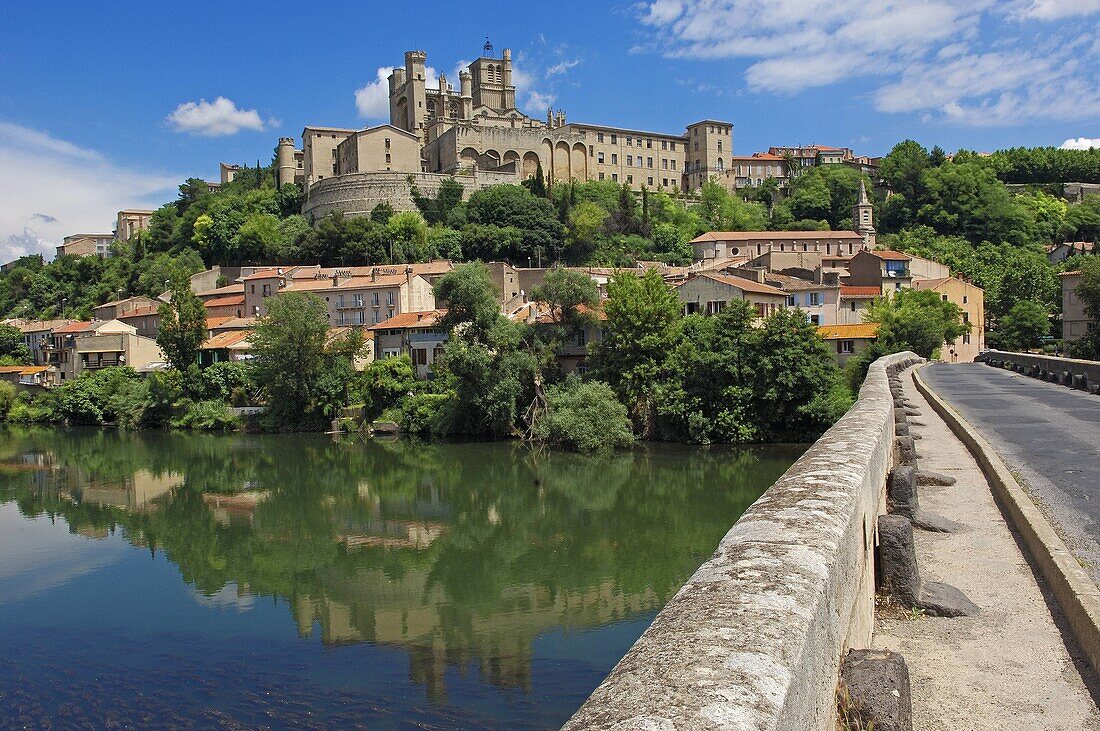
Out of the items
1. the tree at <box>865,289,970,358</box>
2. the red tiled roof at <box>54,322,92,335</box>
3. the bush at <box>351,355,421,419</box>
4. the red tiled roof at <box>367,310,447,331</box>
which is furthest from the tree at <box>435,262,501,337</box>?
the red tiled roof at <box>54,322,92,335</box>

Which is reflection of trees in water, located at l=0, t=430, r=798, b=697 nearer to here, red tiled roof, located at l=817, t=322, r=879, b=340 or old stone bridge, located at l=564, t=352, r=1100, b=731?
old stone bridge, located at l=564, t=352, r=1100, b=731

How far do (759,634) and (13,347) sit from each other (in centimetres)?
8482

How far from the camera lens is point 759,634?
2.53m

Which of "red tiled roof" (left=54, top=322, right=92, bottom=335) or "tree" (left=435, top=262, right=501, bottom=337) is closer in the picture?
"tree" (left=435, top=262, right=501, bottom=337)

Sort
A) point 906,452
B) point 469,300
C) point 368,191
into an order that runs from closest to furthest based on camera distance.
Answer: point 906,452, point 469,300, point 368,191

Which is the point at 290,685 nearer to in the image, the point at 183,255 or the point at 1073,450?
the point at 1073,450

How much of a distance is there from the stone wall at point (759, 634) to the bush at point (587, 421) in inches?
1328

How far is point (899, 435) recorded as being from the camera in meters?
10.7

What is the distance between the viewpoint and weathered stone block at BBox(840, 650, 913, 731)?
10.1 ft

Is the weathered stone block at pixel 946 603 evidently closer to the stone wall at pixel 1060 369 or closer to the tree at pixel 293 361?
the stone wall at pixel 1060 369

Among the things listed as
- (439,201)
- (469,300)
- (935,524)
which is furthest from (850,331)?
(439,201)

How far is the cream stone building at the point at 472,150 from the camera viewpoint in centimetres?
9131

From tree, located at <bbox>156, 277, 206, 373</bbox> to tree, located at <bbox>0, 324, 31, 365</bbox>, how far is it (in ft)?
89.6

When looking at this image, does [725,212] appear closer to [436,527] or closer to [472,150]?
[472,150]
